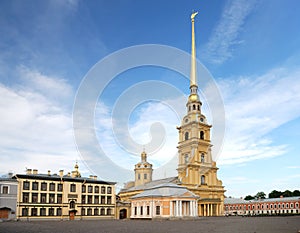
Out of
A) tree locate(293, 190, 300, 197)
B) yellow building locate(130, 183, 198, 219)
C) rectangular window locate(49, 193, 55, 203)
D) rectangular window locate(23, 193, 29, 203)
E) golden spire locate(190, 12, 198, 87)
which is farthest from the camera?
tree locate(293, 190, 300, 197)

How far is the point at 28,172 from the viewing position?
5788 centimetres

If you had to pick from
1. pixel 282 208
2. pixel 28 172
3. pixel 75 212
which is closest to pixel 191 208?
pixel 75 212

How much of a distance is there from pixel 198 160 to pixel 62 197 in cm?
3262

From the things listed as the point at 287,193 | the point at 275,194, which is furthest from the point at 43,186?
the point at 275,194

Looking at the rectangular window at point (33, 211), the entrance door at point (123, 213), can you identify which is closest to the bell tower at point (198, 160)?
the entrance door at point (123, 213)

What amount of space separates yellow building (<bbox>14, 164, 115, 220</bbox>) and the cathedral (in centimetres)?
498

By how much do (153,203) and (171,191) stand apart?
407cm

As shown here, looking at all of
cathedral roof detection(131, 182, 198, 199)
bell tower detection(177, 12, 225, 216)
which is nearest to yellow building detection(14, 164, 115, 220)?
cathedral roof detection(131, 182, 198, 199)

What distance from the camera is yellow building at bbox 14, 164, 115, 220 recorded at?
178 feet

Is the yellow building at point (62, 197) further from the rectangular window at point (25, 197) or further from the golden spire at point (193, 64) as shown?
the golden spire at point (193, 64)

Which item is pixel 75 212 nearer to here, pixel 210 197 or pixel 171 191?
pixel 171 191

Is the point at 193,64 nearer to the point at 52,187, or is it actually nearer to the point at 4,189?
the point at 52,187

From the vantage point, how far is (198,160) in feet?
244

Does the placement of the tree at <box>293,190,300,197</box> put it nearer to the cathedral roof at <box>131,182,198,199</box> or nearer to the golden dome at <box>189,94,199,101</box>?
the golden dome at <box>189,94,199,101</box>
